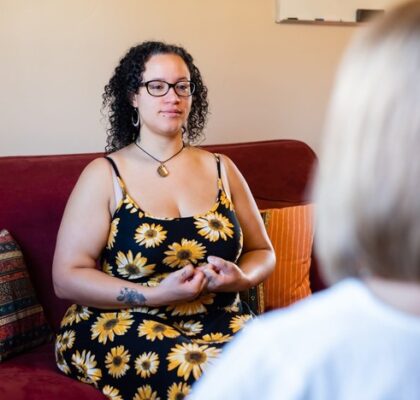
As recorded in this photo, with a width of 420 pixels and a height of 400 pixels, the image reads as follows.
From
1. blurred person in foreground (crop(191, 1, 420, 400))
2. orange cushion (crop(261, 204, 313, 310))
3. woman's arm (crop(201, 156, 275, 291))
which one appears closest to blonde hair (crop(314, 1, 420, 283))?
blurred person in foreground (crop(191, 1, 420, 400))

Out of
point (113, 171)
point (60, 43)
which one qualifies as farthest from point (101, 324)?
point (60, 43)

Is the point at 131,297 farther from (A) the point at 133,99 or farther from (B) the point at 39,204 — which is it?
(A) the point at 133,99

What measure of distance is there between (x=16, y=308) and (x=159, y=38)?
1.14 metres

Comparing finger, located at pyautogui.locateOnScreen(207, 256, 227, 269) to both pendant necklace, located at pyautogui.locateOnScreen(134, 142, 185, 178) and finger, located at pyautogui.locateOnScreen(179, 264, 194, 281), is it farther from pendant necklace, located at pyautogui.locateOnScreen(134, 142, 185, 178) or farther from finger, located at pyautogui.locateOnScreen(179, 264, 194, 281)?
pendant necklace, located at pyautogui.locateOnScreen(134, 142, 185, 178)

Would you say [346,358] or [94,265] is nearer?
[346,358]

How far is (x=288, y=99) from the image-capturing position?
2.75 meters

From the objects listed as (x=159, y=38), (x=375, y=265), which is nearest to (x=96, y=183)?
(x=159, y=38)

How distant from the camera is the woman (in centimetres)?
154

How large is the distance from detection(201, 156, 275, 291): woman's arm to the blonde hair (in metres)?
1.09

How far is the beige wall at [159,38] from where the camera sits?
2098 millimetres

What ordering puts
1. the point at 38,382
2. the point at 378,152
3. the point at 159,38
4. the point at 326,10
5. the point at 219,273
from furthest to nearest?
the point at 326,10
the point at 159,38
the point at 219,273
the point at 38,382
the point at 378,152

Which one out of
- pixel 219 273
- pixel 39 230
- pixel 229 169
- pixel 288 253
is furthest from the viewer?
pixel 288 253

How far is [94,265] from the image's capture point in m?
1.69

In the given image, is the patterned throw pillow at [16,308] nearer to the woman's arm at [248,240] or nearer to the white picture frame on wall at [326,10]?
the woman's arm at [248,240]
